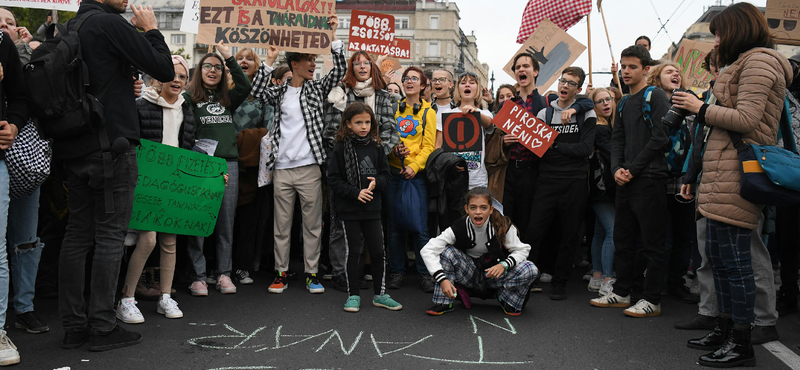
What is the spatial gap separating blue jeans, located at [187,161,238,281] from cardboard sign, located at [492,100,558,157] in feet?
8.41

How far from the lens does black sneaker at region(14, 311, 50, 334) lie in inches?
172

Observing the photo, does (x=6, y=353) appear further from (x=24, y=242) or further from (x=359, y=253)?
(x=359, y=253)

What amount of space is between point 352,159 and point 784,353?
353 cm

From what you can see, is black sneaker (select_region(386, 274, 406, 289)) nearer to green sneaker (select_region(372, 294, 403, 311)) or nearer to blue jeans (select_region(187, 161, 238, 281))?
green sneaker (select_region(372, 294, 403, 311))

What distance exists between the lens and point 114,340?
411cm

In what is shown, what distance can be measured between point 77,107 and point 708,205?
3899 mm

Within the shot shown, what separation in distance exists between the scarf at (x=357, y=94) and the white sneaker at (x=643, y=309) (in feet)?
9.83

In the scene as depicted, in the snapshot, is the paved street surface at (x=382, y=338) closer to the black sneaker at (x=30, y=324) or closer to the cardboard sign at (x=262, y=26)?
the black sneaker at (x=30, y=324)

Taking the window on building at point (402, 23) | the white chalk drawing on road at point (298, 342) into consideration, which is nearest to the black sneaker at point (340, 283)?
the white chalk drawing on road at point (298, 342)

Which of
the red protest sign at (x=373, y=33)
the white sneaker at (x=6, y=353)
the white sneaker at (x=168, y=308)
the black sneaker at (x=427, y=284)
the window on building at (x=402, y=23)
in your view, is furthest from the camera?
the window on building at (x=402, y=23)

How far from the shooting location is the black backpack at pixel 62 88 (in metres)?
3.69

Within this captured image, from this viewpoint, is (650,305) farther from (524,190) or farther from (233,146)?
(233,146)

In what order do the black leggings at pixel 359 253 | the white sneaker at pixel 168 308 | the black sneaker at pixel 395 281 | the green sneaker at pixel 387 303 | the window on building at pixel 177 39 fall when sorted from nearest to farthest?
the white sneaker at pixel 168 308
the green sneaker at pixel 387 303
the black leggings at pixel 359 253
the black sneaker at pixel 395 281
the window on building at pixel 177 39

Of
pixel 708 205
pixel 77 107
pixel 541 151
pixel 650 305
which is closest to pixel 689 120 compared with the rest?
pixel 541 151
